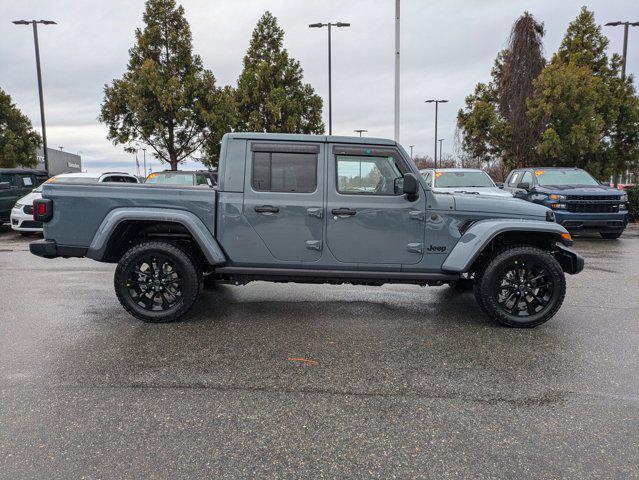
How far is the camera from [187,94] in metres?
22.2

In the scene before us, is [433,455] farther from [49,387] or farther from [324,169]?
[324,169]

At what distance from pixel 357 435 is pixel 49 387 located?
223 cm

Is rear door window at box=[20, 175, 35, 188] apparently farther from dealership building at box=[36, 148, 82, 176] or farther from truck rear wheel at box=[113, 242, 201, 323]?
dealership building at box=[36, 148, 82, 176]

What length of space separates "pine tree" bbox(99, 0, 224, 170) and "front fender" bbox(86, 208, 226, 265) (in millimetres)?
18232

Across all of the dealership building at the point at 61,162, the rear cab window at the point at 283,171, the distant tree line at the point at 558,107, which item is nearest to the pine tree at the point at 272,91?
the distant tree line at the point at 558,107

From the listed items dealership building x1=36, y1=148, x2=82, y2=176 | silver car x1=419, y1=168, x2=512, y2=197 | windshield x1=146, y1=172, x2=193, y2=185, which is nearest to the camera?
silver car x1=419, y1=168, x2=512, y2=197

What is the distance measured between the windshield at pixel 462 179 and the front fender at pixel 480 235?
717cm

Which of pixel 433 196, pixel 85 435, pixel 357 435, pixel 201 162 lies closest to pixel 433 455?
pixel 357 435

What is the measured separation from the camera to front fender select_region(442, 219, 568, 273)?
15.3ft

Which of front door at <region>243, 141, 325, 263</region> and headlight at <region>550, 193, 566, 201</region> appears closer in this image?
front door at <region>243, 141, 325, 263</region>

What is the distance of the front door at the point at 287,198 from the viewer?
4.85 meters

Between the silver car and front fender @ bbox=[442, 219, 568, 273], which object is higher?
the silver car

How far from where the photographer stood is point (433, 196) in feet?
16.0

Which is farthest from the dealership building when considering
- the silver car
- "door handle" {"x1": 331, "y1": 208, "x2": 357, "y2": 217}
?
"door handle" {"x1": 331, "y1": 208, "x2": 357, "y2": 217}
